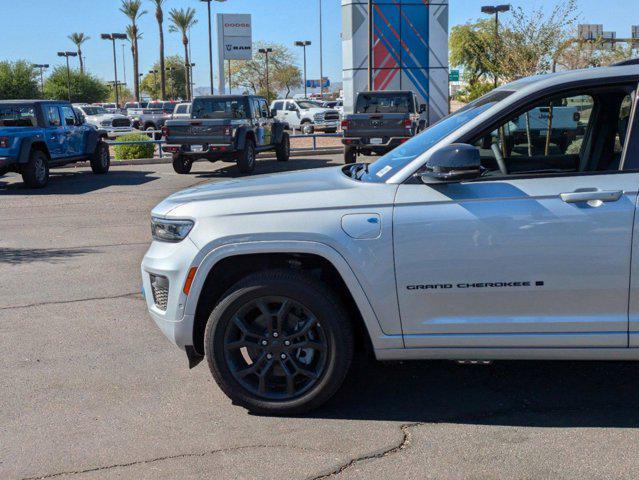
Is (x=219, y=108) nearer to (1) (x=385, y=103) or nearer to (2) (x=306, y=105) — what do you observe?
(1) (x=385, y=103)

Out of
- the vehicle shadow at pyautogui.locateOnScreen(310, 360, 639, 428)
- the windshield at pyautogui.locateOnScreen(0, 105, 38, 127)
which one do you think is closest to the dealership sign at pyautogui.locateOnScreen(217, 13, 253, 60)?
the windshield at pyautogui.locateOnScreen(0, 105, 38, 127)

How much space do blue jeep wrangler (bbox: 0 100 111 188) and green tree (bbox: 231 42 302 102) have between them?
7378cm

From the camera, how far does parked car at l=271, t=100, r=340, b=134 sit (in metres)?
41.9

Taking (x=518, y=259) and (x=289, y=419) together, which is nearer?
(x=518, y=259)

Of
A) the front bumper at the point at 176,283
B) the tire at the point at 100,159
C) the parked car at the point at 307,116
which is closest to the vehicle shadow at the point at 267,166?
the tire at the point at 100,159

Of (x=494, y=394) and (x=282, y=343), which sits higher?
(x=282, y=343)

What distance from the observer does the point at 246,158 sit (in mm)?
19750

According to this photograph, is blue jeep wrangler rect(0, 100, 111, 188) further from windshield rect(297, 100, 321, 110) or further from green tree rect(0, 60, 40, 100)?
green tree rect(0, 60, 40, 100)

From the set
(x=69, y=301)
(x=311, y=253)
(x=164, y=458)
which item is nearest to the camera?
(x=164, y=458)

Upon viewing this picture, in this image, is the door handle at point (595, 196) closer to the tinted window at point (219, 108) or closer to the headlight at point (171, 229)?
the headlight at point (171, 229)

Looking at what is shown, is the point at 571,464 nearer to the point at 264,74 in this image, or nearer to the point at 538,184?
the point at 538,184

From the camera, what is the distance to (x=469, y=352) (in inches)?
170

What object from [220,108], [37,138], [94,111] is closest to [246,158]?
[220,108]

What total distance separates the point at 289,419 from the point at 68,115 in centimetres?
1616
